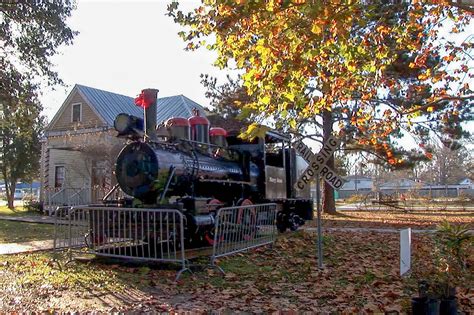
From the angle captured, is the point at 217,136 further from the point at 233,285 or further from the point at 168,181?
the point at 233,285

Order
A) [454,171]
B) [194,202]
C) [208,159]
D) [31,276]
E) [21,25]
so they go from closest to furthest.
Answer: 1. [31,276]
2. [194,202]
3. [208,159]
4. [21,25]
5. [454,171]

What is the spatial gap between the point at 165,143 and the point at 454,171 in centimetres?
8029

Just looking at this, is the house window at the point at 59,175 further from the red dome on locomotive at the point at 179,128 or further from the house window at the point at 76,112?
the red dome on locomotive at the point at 179,128

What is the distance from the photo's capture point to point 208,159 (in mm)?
10781

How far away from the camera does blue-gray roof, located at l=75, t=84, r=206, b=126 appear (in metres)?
28.1

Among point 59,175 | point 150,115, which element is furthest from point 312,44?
point 59,175

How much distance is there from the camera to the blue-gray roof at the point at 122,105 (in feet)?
92.3

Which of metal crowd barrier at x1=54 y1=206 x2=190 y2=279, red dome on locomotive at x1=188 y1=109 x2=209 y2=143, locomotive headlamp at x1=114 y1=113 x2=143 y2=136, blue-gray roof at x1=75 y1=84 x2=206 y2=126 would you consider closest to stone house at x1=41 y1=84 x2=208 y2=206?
blue-gray roof at x1=75 y1=84 x2=206 y2=126

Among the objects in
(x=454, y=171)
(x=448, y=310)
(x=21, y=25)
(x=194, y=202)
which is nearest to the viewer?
(x=448, y=310)

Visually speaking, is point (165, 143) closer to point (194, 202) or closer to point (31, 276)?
point (194, 202)

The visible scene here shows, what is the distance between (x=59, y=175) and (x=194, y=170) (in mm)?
21843

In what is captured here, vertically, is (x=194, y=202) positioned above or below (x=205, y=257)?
above

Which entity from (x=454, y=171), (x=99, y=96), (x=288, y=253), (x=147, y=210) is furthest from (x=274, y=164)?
(x=454, y=171)

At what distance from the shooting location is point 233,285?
268 inches
